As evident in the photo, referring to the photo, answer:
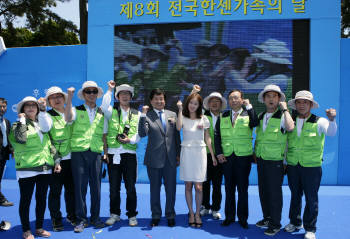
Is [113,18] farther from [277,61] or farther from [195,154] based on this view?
[195,154]

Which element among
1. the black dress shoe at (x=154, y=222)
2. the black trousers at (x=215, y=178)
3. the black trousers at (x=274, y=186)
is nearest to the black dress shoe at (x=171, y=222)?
the black dress shoe at (x=154, y=222)

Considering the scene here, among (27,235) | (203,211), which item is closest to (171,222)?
(203,211)

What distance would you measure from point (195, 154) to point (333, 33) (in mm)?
4429

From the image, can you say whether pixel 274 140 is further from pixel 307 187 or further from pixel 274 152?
pixel 307 187

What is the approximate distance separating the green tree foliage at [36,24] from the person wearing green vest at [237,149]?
13.0 meters

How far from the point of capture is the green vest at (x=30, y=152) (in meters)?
3.20

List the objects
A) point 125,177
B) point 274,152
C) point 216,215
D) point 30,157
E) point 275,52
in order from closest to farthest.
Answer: point 30,157, point 274,152, point 125,177, point 216,215, point 275,52

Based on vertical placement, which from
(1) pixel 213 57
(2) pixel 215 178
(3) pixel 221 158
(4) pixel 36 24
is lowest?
(2) pixel 215 178

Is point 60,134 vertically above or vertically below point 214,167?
above

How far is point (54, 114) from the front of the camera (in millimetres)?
3631

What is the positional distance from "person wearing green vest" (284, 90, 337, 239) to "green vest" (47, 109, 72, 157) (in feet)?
9.25

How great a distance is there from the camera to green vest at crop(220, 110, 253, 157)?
374cm

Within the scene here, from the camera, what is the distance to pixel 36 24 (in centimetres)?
1409

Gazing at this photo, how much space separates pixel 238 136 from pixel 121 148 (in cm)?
156
